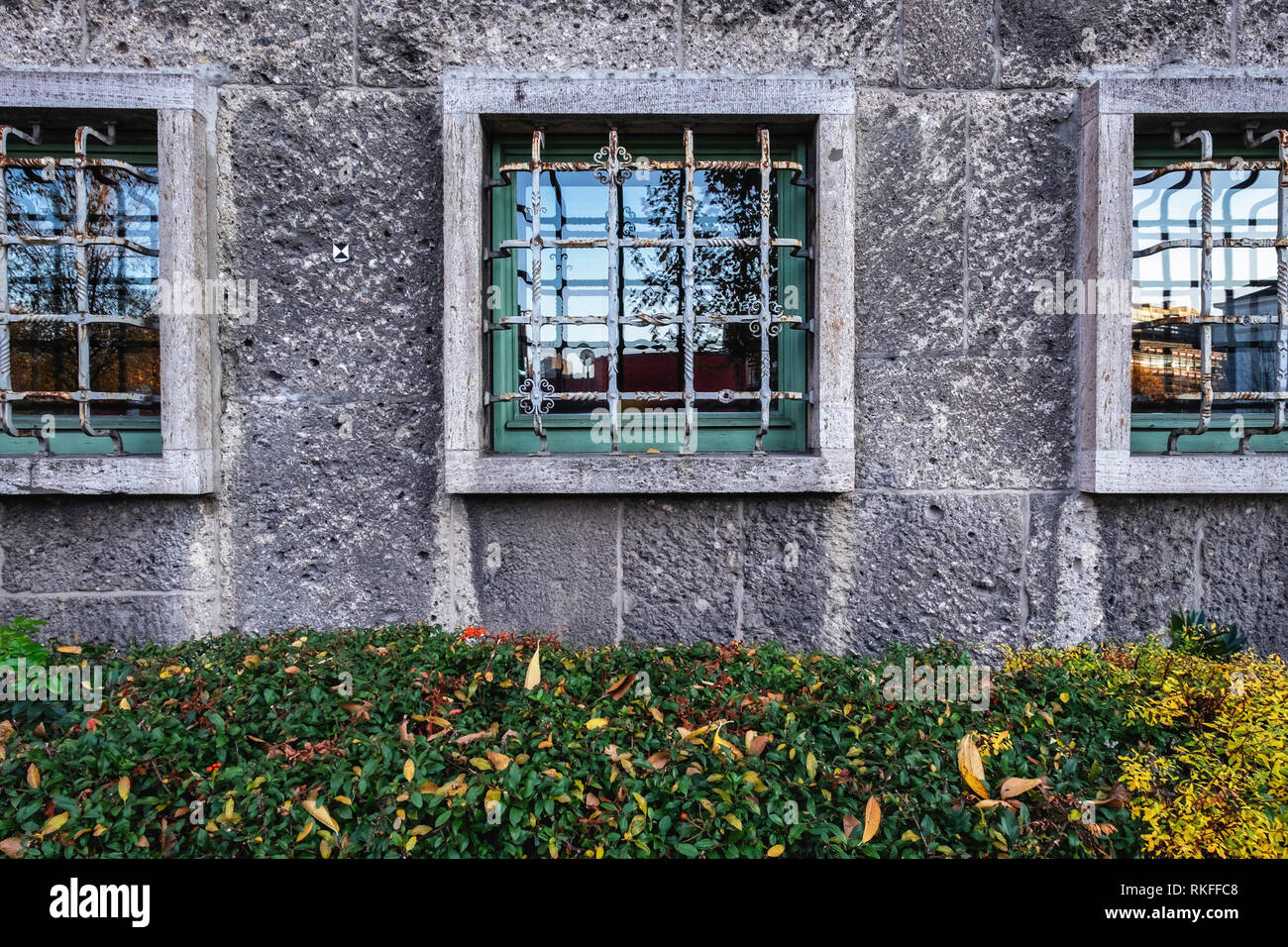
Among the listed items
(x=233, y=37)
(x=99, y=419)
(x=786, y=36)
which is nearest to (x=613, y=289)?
(x=786, y=36)

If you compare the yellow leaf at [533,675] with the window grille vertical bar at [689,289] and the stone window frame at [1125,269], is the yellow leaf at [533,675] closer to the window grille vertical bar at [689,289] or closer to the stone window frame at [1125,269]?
the window grille vertical bar at [689,289]

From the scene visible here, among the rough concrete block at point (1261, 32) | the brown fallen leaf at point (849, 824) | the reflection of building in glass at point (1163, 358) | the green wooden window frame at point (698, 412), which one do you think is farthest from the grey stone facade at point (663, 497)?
the brown fallen leaf at point (849, 824)

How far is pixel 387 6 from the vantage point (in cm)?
321

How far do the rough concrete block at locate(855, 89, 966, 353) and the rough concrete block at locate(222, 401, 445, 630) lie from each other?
6.79 feet

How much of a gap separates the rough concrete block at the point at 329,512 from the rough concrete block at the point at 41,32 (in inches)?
66.1

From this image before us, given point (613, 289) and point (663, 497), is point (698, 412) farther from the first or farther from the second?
point (613, 289)

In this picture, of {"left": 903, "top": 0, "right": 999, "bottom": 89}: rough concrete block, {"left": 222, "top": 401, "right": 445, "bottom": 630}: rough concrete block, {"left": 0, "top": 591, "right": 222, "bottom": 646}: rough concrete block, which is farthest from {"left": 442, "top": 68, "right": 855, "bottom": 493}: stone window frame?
{"left": 0, "top": 591, "right": 222, "bottom": 646}: rough concrete block

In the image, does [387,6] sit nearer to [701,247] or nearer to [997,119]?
[701,247]

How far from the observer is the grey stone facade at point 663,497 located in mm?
3227

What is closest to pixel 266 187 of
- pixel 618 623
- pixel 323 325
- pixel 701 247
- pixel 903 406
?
pixel 323 325

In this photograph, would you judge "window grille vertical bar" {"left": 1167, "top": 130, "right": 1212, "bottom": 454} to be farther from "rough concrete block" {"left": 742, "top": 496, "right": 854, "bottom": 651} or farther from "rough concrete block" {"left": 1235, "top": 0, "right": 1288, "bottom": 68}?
"rough concrete block" {"left": 742, "top": 496, "right": 854, "bottom": 651}

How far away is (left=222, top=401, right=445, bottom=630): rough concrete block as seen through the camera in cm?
329

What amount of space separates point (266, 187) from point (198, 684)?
6.86 feet

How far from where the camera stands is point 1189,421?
3428mm
